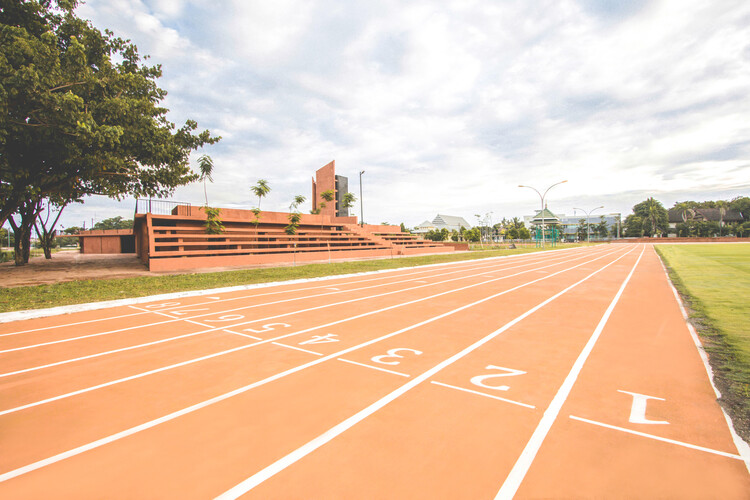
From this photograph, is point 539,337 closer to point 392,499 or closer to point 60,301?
point 392,499

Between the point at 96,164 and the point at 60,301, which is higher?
the point at 96,164

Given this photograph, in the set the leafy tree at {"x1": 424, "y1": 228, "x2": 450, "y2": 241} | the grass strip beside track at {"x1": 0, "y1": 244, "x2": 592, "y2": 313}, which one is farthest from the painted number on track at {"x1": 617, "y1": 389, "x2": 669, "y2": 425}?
the leafy tree at {"x1": 424, "y1": 228, "x2": 450, "y2": 241}

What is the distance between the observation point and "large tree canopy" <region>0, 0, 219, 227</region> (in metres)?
12.4

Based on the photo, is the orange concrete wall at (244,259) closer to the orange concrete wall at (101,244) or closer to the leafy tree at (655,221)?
the orange concrete wall at (101,244)

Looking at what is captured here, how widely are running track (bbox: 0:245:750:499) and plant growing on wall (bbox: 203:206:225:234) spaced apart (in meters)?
15.1

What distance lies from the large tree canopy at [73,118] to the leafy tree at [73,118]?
39 millimetres

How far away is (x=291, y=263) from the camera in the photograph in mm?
24984

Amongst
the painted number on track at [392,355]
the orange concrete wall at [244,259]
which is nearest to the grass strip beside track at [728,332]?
the painted number on track at [392,355]

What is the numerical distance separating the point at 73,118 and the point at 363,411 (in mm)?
15986

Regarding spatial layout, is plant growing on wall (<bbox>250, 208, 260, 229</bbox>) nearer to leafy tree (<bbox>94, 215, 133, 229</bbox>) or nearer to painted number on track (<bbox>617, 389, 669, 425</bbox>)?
painted number on track (<bbox>617, 389, 669, 425</bbox>)

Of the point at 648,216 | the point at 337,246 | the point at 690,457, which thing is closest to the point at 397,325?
the point at 690,457

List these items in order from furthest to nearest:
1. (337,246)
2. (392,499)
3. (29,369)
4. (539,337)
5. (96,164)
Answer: (337,246), (96,164), (539,337), (29,369), (392,499)

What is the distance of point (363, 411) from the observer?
3.68m

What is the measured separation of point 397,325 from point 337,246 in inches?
949
